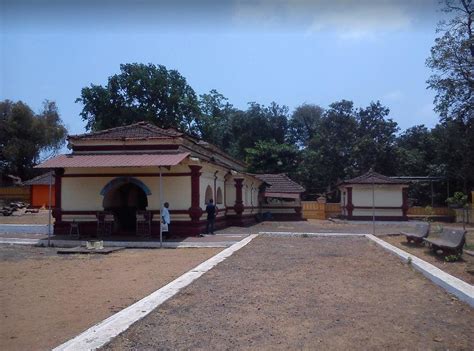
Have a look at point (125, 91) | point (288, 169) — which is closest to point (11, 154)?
point (125, 91)

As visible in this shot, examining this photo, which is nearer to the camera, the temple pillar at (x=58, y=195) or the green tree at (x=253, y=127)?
the temple pillar at (x=58, y=195)

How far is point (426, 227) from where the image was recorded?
1752 cm

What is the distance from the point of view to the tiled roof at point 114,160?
18484mm

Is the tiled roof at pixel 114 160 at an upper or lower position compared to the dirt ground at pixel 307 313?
upper

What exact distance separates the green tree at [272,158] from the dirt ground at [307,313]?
3817 cm

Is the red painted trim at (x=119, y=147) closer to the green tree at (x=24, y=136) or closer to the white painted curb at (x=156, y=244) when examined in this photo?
the white painted curb at (x=156, y=244)

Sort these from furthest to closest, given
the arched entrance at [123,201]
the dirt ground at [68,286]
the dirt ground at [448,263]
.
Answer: the arched entrance at [123,201] → the dirt ground at [448,263] → the dirt ground at [68,286]

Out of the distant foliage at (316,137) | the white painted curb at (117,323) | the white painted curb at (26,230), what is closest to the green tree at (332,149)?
the distant foliage at (316,137)

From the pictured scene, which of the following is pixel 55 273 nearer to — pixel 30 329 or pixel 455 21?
pixel 30 329

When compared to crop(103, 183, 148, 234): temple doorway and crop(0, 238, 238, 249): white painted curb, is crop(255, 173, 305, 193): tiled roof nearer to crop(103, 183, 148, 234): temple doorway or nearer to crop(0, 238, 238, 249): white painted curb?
crop(103, 183, 148, 234): temple doorway

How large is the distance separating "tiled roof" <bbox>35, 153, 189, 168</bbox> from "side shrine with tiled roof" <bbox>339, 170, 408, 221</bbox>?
21792 mm

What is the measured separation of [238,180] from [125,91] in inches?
936

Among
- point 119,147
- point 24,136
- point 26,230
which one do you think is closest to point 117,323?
point 119,147

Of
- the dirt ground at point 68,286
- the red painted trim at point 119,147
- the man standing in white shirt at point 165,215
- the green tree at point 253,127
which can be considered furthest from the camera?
the green tree at point 253,127
